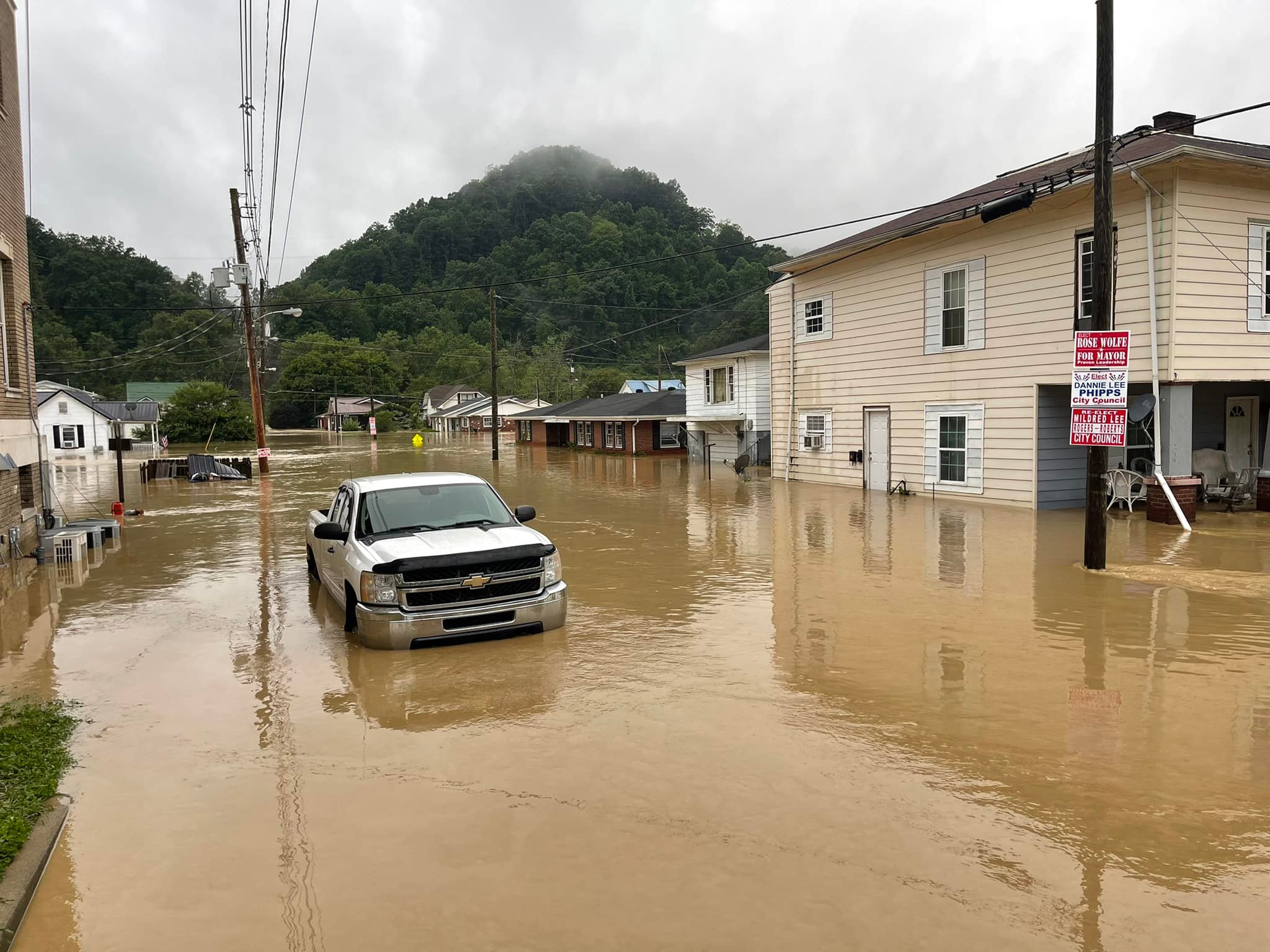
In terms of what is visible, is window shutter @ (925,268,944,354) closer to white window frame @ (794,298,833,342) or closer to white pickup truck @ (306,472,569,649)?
white window frame @ (794,298,833,342)

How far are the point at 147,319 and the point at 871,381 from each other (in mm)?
111447

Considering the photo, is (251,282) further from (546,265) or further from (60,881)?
(546,265)

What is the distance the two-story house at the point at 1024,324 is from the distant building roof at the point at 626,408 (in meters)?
19.0

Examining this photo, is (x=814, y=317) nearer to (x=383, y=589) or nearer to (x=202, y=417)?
(x=383, y=589)

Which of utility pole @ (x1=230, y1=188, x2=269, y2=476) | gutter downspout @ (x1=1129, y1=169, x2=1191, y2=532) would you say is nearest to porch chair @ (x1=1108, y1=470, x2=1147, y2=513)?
gutter downspout @ (x1=1129, y1=169, x2=1191, y2=532)

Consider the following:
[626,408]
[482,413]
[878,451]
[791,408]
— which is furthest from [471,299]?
[878,451]

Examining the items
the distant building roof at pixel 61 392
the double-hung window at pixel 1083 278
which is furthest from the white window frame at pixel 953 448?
the distant building roof at pixel 61 392

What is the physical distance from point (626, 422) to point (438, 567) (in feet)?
140

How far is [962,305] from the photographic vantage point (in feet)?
69.5

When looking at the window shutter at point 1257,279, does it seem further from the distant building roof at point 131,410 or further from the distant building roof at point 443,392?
the distant building roof at point 443,392

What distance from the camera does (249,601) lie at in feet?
38.4

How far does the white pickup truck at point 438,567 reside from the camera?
8.43 metres

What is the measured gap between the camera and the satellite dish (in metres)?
16.4

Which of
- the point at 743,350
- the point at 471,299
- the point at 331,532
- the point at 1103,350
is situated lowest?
the point at 331,532
